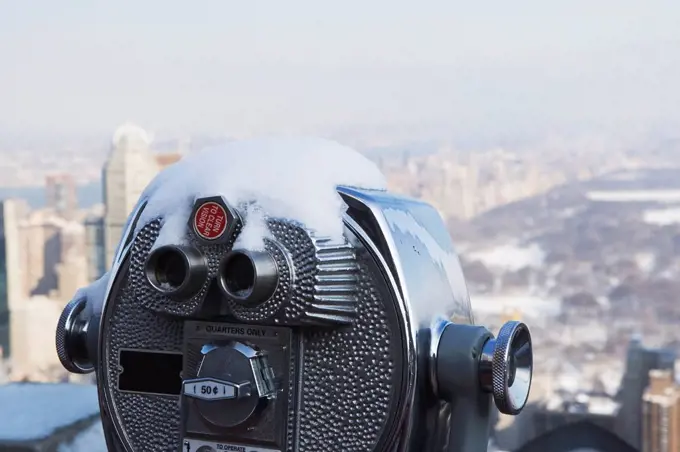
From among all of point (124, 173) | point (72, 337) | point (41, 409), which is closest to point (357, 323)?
point (72, 337)

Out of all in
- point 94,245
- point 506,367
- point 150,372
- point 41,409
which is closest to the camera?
point 506,367

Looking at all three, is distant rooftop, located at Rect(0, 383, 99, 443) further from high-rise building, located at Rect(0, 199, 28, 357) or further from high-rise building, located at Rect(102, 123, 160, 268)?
high-rise building, located at Rect(0, 199, 28, 357)

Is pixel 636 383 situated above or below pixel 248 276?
below

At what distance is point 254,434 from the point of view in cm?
96

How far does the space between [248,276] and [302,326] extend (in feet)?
0.24

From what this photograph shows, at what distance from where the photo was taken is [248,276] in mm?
936

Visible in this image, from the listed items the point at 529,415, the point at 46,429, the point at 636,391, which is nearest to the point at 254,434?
the point at 46,429

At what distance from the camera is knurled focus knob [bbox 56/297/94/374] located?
1.12 meters

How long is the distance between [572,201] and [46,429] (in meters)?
2.87

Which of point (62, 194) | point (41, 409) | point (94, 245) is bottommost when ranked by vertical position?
point (41, 409)

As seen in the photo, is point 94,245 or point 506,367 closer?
point 506,367

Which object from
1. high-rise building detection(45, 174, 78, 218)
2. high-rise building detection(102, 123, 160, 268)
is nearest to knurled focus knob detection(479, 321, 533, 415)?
high-rise building detection(102, 123, 160, 268)

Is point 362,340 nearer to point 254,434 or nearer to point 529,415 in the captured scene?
point 254,434

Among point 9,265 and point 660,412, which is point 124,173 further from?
point 660,412
